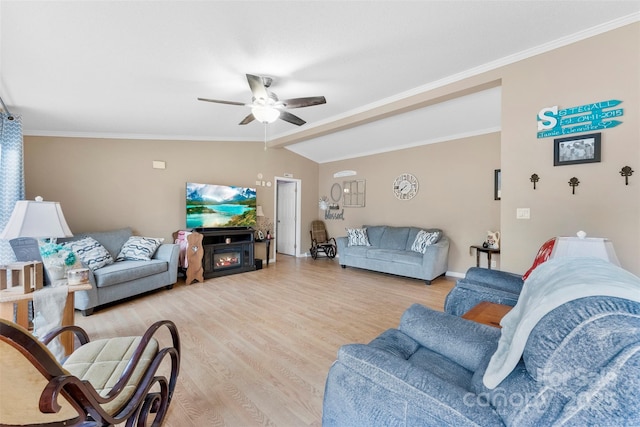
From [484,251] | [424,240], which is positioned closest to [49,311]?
[424,240]

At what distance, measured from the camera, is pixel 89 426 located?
1.02m

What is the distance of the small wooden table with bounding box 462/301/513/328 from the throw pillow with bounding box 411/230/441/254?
2.70 m

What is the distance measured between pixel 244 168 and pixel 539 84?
4.88m

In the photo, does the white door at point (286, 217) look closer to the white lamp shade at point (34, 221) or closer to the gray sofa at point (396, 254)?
the gray sofa at point (396, 254)

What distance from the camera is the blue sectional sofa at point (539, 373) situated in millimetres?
628

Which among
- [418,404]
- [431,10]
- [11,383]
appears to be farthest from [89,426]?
[431,10]

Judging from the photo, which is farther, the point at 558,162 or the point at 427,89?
Result: the point at 427,89

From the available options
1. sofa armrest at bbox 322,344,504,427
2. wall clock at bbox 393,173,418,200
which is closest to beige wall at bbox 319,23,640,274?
sofa armrest at bbox 322,344,504,427

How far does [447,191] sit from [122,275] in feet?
17.1

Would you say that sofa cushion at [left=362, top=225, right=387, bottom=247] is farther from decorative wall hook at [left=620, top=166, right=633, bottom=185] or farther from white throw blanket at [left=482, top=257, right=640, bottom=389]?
white throw blanket at [left=482, top=257, right=640, bottom=389]

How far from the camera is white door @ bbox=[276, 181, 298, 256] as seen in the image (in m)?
6.89

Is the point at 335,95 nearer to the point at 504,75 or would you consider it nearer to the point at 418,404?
the point at 504,75

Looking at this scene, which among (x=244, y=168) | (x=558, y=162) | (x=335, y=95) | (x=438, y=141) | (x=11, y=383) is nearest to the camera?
(x=11, y=383)

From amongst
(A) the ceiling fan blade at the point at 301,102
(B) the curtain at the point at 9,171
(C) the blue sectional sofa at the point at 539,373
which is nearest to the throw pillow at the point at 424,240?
(A) the ceiling fan blade at the point at 301,102
